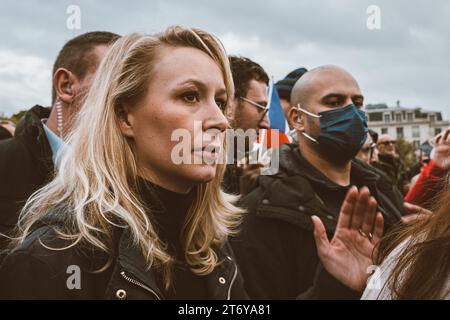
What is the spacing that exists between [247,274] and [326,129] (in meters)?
0.70

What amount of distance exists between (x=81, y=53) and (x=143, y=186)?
86 cm

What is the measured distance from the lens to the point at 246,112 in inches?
100

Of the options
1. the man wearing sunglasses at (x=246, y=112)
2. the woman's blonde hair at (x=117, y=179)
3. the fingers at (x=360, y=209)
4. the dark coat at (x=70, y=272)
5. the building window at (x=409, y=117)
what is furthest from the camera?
the building window at (x=409, y=117)

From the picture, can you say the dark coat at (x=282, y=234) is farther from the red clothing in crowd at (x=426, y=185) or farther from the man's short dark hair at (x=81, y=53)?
the man's short dark hair at (x=81, y=53)

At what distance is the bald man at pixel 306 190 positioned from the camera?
1948 mm

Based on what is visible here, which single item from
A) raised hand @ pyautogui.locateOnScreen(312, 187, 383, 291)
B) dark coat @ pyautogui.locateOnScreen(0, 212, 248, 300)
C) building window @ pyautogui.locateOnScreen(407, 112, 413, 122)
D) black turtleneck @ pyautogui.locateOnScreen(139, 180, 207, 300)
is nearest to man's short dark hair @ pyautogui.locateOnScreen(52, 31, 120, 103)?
black turtleneck @ pyautogui.locateOnScreen(139, 180, 207, 300)

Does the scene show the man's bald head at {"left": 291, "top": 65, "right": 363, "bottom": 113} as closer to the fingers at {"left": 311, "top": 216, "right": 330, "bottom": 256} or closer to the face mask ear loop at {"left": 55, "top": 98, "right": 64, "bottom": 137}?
the fingers at {"left": 311, "top": 216, "right": 330, "bottom": 256}

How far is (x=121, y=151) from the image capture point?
4.81 ft

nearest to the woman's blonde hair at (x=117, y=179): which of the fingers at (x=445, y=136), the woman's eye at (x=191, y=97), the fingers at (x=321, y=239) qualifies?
the woman's eye at (x=191, y=97)

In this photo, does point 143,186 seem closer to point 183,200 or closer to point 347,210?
point 183,200

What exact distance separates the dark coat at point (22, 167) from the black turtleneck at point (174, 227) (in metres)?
0.61

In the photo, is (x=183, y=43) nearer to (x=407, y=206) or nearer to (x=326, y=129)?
(x=326, y=129)

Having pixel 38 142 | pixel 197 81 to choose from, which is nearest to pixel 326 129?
pixel 197 81

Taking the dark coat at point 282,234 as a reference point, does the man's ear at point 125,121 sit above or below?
above
